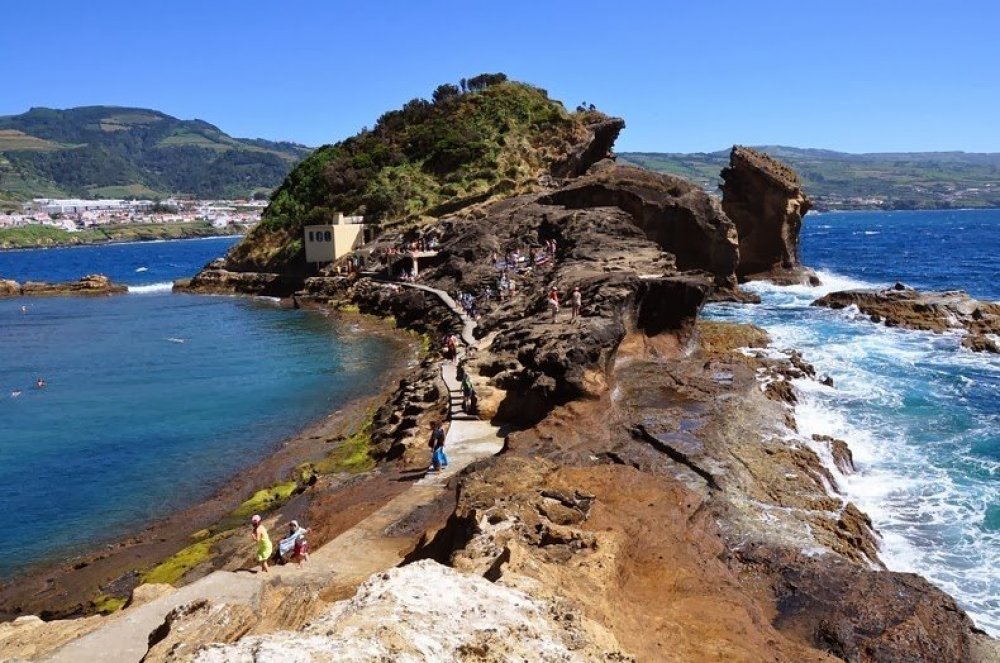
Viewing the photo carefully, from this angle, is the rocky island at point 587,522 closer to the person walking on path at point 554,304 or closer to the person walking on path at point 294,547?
the person walking on path at point 554,304

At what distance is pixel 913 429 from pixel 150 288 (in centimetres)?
7357

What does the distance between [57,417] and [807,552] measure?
28488mm

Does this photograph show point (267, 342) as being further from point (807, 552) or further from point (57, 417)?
point (807, 552)

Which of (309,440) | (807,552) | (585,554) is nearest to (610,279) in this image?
(309,440)

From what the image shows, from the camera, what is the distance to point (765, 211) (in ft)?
196

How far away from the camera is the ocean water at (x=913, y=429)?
16.8 meters

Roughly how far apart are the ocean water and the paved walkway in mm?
9656

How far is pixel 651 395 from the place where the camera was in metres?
25.2

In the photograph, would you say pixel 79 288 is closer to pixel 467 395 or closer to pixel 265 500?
pixel 265 500

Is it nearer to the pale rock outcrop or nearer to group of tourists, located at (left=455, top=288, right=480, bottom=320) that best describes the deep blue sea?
group of tourists, located at (left=455, top=288, right=480, bottom=320)

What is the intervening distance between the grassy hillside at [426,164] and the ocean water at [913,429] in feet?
86.1

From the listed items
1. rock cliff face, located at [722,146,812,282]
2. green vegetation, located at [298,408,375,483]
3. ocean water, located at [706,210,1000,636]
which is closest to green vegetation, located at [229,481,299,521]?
green vegetation, located at [298,408,375,483]

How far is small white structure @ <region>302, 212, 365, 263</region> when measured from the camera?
65312 millimetres

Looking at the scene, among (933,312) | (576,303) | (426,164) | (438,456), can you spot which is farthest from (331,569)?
(426,164)
